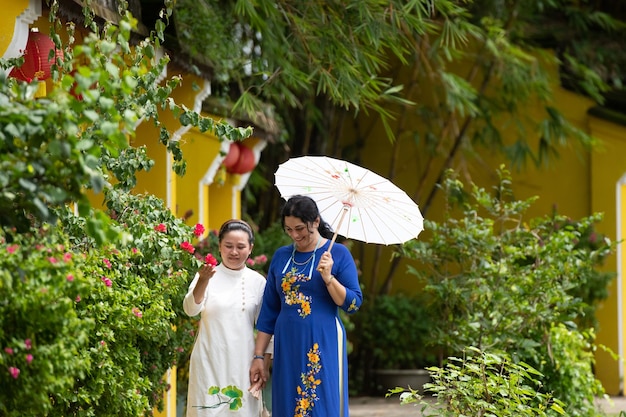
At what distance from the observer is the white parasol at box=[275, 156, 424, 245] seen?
5.44 meters

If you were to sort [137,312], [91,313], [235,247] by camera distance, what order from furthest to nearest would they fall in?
[235,247]
[137,312]
[91,313]

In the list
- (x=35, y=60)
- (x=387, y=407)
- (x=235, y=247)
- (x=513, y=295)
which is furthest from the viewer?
(x=387, y=407)

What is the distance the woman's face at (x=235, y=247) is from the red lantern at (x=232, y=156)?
3686mm

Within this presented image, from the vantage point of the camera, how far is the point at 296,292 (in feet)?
17.4

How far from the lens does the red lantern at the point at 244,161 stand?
9.33 metres

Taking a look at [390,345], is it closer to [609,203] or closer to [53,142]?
[609,203]

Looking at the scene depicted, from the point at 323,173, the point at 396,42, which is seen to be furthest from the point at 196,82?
the point at 323,173

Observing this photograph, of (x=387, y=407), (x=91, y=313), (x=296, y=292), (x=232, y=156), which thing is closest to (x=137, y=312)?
(x=91, y=313)

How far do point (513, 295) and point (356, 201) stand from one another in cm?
227

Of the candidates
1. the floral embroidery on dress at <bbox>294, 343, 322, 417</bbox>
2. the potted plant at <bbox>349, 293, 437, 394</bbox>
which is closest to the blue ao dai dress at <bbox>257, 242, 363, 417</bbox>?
the floral embroidery on dress at <bbox>294, 343, 322, 417</bbox>

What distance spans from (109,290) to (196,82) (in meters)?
3.43

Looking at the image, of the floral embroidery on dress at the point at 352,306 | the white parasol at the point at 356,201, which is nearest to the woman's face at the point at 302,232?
the white parasol at the point at 356,201

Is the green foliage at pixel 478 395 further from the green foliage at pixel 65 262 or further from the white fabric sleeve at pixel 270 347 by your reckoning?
the green foliage at pixel 65 262

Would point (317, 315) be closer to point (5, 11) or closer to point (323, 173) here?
point (323, 173)
